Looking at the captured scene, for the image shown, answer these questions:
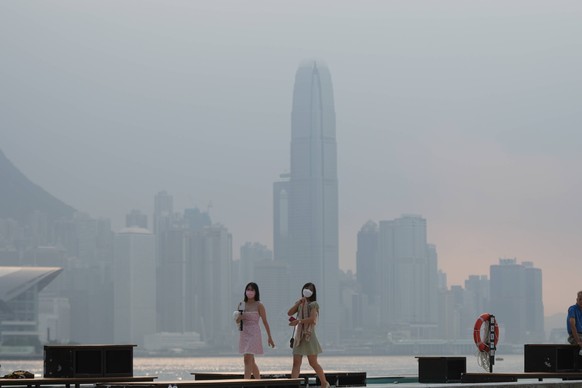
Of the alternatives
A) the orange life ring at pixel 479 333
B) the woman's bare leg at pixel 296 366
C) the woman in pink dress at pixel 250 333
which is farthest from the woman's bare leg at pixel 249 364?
the orange life ring at pixel 479 333

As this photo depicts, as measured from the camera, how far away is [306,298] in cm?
1886

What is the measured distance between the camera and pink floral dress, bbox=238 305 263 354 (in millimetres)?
19375

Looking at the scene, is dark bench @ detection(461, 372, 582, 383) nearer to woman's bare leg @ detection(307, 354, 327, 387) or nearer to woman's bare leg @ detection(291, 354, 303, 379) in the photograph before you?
woman's bare leg @ detection(307, 354, 327, 387)

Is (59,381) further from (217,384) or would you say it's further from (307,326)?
(217,384)

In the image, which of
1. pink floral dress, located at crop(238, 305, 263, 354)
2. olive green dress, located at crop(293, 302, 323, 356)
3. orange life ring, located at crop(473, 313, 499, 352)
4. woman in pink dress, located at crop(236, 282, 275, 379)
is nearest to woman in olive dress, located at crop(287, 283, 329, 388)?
olive green dress, located at crop(293, 302, 323, 356)

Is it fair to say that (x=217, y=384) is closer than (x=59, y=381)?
Yes

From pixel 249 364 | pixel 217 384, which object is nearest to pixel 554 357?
pixel 249 364

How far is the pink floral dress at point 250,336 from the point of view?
19375 millimetres

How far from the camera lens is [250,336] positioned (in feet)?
64.0

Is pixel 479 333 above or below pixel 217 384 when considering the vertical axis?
above

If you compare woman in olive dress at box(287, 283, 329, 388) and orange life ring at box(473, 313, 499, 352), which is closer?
woman in olive dress at box(287, 283, 329, 388)

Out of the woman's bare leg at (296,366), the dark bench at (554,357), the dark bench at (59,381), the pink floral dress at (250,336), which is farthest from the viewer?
the dark bench at (554,357)

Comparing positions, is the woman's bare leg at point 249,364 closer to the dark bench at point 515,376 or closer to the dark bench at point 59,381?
the dark bench at point 59,381

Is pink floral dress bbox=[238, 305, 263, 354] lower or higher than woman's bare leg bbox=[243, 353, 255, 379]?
higher
